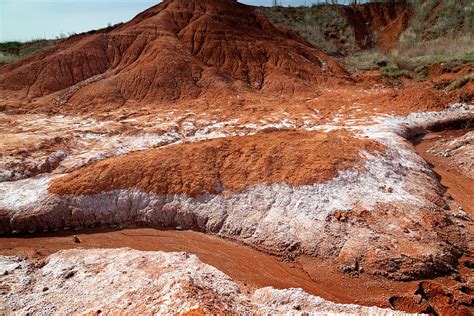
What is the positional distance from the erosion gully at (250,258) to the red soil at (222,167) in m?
1.31

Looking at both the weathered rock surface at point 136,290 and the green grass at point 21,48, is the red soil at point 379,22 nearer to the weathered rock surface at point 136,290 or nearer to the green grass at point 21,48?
the green grass at point 21,48

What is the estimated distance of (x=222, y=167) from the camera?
9430mm

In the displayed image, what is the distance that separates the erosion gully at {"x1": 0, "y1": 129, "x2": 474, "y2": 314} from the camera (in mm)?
6191

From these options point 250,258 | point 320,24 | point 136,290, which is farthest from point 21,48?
point 136,290

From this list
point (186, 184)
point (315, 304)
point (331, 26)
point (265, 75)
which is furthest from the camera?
point (331, 26)

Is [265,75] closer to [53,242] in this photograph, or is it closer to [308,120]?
[308,120]

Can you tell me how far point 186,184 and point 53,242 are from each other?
363 cm

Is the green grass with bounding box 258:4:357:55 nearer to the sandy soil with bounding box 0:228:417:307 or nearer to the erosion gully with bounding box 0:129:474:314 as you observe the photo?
the erosion gully with bounding box 0:129:474:314

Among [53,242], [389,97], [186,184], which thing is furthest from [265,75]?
[53,242]

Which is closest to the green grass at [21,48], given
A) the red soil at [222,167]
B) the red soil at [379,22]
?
the red soil at [222,167]

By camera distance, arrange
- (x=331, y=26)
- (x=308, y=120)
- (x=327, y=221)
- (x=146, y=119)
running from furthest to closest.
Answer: (x=331, y=26) → (x=146, y=119) → (x=308, y=120) → (x=327, y=221)

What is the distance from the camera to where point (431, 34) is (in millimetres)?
29766

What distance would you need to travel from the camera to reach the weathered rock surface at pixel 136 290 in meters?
4.93

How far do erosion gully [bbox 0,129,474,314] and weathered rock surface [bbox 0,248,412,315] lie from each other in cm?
77
